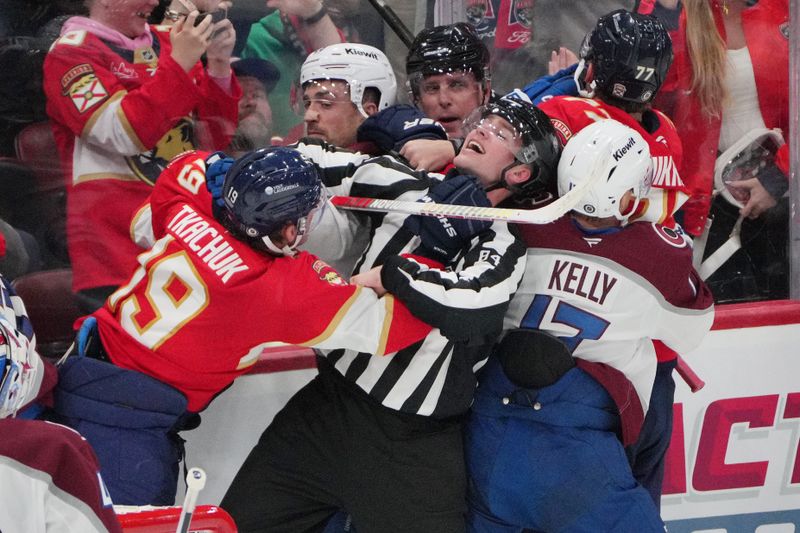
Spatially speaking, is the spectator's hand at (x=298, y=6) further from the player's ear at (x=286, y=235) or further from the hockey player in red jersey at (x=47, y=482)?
the hockey player in red jersey at (x=47, y=482)

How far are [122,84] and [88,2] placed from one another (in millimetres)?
214

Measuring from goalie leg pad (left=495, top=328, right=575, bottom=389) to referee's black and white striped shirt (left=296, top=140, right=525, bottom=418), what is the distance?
0.07m

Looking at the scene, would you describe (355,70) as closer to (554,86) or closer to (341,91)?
(341,91)

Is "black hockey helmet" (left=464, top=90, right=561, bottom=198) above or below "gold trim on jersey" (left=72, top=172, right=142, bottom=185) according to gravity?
above

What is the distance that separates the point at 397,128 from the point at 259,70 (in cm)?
63

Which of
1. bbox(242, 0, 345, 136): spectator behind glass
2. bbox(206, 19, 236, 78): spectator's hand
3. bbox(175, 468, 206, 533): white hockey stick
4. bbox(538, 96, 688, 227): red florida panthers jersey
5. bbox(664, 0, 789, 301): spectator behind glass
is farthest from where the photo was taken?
bbox(664, 0, 789, 301): spectator behind glass

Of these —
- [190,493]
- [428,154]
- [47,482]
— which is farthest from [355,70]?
[47,482]

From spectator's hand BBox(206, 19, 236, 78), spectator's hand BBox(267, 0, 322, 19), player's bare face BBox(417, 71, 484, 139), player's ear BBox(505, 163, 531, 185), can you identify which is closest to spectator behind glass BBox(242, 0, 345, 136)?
spectator's hand BBox(267, 0, 322, 19)

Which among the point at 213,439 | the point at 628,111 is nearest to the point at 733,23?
the point at 628,111

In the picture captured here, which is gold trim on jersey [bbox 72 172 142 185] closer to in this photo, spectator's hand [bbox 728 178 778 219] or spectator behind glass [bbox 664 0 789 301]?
spectator behind glass [bbox 664 0 789 301]

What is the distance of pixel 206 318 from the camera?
218 cm

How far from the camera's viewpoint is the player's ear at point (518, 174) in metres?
2.40

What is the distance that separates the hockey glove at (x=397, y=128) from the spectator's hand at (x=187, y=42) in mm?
490

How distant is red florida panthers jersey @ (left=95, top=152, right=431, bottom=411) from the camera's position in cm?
217
